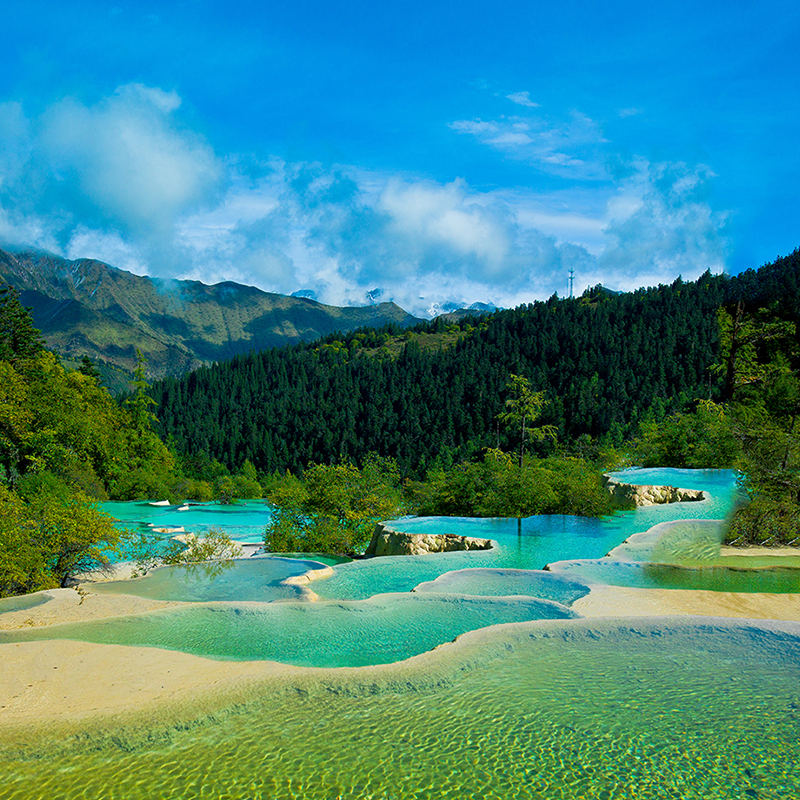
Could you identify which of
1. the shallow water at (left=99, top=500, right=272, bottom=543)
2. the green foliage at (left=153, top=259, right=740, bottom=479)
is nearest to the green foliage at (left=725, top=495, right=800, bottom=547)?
the shallow water at (left=99, top=500, right=272, bottom=543)

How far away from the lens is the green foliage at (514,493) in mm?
20234

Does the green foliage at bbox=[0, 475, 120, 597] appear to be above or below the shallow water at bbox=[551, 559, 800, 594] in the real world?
above

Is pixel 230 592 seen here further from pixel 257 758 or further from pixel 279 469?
pixel 279 469

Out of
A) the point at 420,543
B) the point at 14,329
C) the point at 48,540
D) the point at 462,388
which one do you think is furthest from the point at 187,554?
the point at 462,388

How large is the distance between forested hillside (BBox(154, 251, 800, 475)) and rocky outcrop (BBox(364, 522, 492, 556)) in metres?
59.5

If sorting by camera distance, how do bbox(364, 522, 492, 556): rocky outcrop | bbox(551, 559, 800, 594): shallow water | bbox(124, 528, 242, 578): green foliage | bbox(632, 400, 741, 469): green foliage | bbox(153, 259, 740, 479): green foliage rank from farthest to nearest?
1. bbox(153, 259, 740, 479): green foliage
2. bbox(632, 400, 741, 469): green foliage
3. bbox(364, 522, 492, 556): rocky outcrop
4. bbox(124, 528, 242, 578): green foliage
5. bbox(551, 559, 800, 594): shallow water

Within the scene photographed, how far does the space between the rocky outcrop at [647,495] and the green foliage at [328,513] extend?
8493 mm

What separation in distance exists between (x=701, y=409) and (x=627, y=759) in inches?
827

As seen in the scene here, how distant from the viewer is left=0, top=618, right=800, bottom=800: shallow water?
4551 mm

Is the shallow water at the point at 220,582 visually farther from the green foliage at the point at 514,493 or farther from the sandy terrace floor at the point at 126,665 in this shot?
the green foliage at the point at 514,493

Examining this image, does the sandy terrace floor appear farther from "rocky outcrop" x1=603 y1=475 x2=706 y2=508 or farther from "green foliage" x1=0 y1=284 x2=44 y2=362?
"green foliage" x1=0 y1=284 x2=44 y2=362

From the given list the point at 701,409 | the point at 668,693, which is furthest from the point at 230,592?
the point at 701,409

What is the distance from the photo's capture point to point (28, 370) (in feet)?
101

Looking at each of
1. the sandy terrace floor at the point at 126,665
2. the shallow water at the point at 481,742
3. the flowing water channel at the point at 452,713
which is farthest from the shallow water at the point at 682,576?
the shallow water at the point at 481,742
